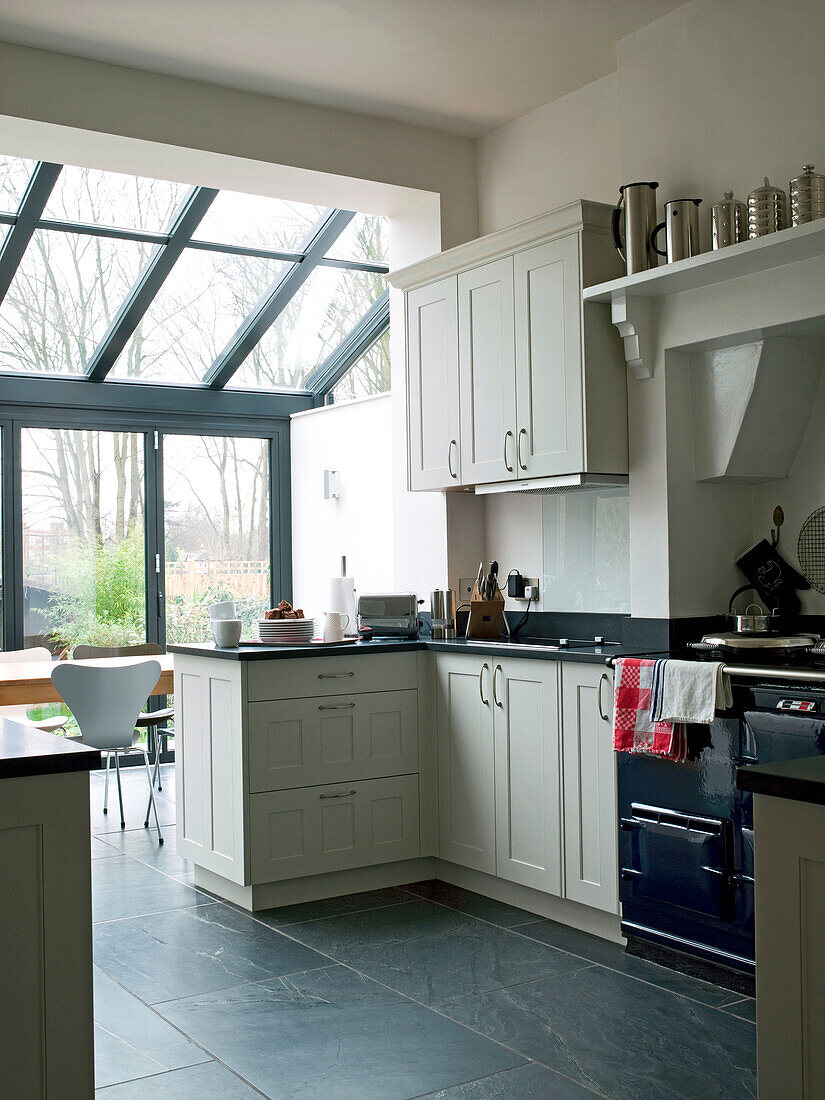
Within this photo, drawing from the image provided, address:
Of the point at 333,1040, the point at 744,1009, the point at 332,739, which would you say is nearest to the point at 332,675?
the point at 332,739

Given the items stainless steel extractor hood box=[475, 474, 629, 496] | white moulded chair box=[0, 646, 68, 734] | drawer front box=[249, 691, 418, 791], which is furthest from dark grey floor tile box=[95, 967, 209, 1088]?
white moulded chair box=[0, 646, 68, 734]

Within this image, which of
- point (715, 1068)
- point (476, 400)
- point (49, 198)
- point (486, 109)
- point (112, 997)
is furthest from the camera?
point (49, 198)

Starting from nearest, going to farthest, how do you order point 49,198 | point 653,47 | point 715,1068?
point 715,1068
point 653,47
point 49,198

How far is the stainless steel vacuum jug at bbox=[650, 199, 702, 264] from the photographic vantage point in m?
3.40

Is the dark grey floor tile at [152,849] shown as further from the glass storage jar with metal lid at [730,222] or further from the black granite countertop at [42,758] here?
the glass storage jar with metal lid at [730,222]

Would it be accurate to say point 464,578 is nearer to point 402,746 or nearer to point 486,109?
point 402,746

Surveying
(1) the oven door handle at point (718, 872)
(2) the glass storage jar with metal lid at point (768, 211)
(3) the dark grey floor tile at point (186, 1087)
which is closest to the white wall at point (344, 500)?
(2) the glass storage jar with metal lid at point (768, 211)

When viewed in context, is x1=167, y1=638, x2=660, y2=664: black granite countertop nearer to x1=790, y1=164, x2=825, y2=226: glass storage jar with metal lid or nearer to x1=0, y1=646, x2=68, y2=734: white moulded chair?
x1=790, y1=164, x2=825, y2=226: glass storage jar with metal lid

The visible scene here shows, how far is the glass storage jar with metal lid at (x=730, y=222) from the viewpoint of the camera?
3250 mm

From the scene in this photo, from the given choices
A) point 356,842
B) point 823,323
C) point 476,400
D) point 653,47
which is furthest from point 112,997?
point 653,47

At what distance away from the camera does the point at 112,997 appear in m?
3.02

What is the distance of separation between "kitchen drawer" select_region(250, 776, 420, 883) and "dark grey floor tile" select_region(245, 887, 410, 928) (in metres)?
0.12

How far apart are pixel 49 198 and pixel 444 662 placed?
10.0 feet

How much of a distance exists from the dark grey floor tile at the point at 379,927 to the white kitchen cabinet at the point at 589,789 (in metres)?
0.44
